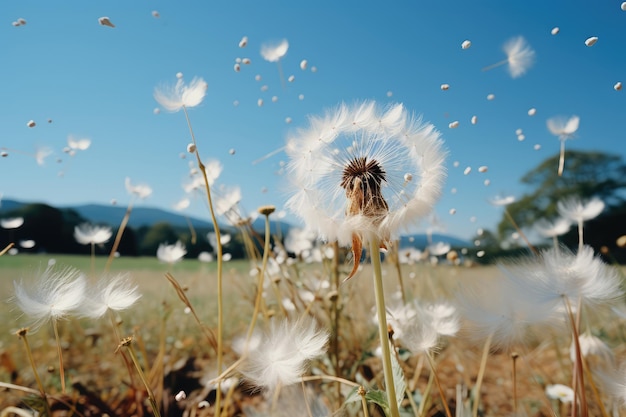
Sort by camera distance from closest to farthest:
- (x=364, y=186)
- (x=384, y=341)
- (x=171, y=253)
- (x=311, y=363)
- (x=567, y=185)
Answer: (x=384, y=341) < (x=364, y=186) < (x=311, y=363) < (x=171, y=253) < (x=567, y=185)

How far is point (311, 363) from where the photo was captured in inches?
65.2

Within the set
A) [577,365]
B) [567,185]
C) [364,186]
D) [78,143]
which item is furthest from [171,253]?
[567,185]

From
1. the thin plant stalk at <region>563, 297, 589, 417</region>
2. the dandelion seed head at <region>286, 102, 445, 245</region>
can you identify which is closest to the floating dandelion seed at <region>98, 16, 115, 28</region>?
the dandelion seed head at <region>286, 102, 445, 245</region>

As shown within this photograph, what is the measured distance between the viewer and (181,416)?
170cm

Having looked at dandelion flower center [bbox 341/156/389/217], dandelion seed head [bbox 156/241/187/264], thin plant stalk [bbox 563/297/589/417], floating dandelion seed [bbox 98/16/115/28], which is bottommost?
thin plant stalk [bbox 563/297/589/417]

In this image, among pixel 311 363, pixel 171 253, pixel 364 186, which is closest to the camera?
pixel 364 186

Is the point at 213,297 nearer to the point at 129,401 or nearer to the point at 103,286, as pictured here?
the point at 129,401

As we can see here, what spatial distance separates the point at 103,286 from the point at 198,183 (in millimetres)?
950

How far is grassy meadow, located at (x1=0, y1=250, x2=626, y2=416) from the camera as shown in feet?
4.26

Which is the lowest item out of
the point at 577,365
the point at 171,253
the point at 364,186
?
the point at 577,365

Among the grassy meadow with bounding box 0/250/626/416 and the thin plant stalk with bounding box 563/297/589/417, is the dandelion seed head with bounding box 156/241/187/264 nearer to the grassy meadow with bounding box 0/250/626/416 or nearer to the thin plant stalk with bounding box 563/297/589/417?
the grassy meadow with bounding box 0/250/626/416

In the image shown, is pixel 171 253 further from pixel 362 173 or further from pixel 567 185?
pixel 567 185

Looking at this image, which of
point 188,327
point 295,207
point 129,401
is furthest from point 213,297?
point 295,207

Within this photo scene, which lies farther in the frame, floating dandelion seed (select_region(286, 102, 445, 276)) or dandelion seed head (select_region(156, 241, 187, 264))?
dandelion seed head (select_region(156, 241, 187, 264))
